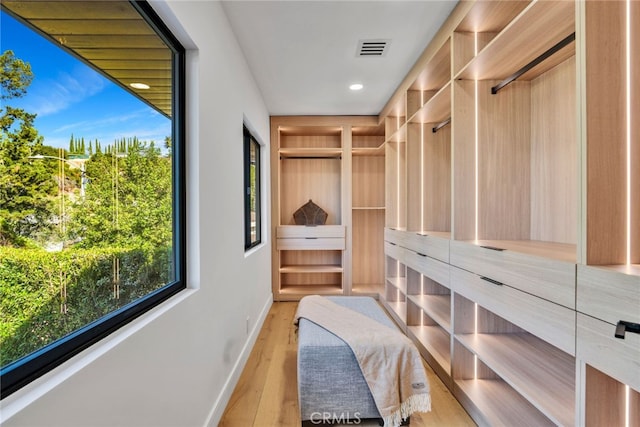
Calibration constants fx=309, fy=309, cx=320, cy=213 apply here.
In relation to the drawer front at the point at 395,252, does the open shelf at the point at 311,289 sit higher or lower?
lower

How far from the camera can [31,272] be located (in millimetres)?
729

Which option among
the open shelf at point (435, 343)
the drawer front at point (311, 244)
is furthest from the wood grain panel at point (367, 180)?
the open shelf at point (435, 343)

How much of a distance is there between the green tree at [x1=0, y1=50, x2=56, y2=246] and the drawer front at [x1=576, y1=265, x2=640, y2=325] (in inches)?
63.9

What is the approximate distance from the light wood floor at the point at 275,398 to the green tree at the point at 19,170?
160cm

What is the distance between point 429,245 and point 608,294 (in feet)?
4.90

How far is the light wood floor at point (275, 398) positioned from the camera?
1.83m

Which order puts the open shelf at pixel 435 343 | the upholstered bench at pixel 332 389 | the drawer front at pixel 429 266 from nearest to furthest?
the upholstered bench at pixel 332 389 → the drawer front at pixel 429 266 → the open shelf at pixel 435 343

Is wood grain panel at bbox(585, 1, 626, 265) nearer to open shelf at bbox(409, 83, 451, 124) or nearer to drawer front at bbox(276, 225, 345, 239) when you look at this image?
open shelf at bbox(409, 83, 451, 124)

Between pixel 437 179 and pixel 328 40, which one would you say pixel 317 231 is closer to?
pixel 437 179

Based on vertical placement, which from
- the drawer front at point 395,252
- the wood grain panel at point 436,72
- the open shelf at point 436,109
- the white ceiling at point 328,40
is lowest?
the drawer front at point 395,252

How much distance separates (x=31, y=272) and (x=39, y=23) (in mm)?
630

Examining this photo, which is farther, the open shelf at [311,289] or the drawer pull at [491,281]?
the open shelf at [311,289]

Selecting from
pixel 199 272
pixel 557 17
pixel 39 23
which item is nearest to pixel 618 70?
pixel 557 17

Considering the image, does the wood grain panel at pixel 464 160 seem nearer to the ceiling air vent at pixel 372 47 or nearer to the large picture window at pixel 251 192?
the ceiling air vent at pixel 372 47
